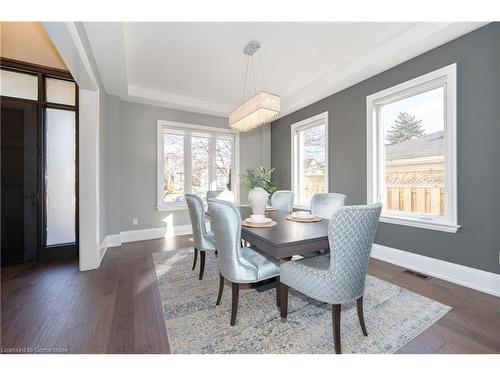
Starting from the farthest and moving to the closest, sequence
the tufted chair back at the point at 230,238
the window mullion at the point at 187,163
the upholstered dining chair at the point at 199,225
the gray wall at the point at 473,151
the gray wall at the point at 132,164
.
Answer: the window mullion at the point at 187,163, the gray wall at the point at 132,164, the upholstered dining chair at the point at 199,225, the gray wall at the point at 473,151, the tufted chair back at the point at 230,238

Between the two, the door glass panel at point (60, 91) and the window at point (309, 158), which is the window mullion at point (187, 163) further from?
the window at point (309, 158)

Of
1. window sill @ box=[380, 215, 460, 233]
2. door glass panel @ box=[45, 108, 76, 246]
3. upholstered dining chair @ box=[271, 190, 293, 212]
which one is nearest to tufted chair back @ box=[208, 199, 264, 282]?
upholstered dining chair @ box=[271, 190, 293, 212]

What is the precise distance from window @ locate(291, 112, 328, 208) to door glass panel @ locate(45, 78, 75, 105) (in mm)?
3938

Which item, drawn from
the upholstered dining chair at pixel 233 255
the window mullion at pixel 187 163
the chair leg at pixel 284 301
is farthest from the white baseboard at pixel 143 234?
the chair leg at pixel 284 301

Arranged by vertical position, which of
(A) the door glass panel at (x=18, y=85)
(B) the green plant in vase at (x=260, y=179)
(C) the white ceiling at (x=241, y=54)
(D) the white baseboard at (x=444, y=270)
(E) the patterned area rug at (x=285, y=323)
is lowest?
(E) the patterned area rug at (x=285, y=323)

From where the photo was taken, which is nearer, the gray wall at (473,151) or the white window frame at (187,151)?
the gray wall at (473,151)

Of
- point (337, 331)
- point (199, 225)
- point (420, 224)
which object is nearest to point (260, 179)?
point (199, 225)

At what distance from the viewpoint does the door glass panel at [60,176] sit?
2.91 meters

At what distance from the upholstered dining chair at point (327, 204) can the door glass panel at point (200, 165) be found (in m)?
2.80

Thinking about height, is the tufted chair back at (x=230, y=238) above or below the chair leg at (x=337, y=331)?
above

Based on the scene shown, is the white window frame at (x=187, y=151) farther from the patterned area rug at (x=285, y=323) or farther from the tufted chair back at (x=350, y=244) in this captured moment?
the tufted chair back at (x=350, y=244)

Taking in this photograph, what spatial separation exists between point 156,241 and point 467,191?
15.1ft

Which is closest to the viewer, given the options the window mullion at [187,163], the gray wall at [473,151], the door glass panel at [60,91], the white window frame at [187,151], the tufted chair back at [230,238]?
the tufted chair back at [230,238]
